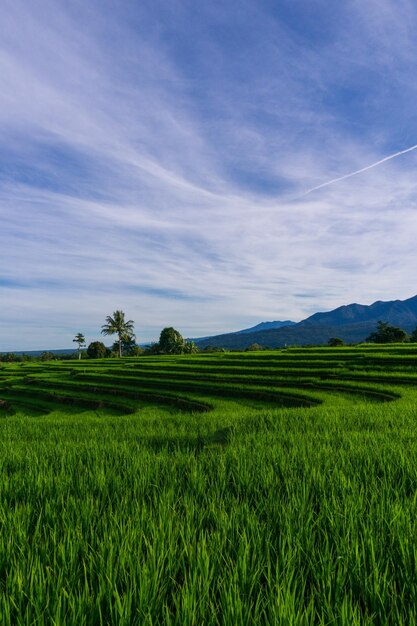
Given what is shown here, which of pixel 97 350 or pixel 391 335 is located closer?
pixel 391 335

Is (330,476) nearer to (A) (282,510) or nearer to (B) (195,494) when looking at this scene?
(A) (282,510)

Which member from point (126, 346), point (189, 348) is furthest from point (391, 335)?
point (126, 346)

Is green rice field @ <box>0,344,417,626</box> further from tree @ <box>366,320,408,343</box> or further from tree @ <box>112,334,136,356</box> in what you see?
tree @ <box>112,334,136,356</box>

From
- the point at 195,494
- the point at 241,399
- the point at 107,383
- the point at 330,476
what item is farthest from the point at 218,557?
the point at 107,383

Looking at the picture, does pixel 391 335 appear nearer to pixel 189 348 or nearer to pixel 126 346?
pixel 189 348

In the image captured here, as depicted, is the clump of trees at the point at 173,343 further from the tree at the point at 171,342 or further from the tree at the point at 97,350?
the tree at the point at 97,350

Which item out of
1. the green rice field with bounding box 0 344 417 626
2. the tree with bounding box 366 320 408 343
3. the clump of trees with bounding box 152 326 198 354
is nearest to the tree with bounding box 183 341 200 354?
the clump of trees with bounding box 152 326 198 354

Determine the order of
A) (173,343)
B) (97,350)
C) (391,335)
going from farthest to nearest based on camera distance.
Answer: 1. (97,350)
2. (173,343)
3. (391,335)

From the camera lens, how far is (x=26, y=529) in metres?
2.73

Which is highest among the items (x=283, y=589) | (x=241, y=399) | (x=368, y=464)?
(x=283, y=589)

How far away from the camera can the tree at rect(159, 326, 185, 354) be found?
88875 millimetres

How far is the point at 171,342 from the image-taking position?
3529 inches

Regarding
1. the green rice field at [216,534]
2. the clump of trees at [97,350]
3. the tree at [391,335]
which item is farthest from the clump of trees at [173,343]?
the green rice field at [216,534]

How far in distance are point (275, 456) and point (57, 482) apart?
253 centimetres
